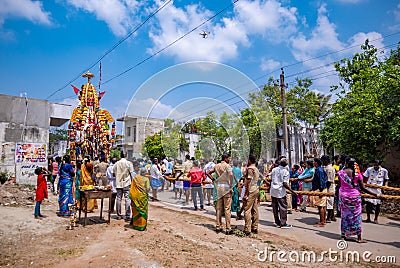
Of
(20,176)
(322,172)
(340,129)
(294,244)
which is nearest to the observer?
(294,244)

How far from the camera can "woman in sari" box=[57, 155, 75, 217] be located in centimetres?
823

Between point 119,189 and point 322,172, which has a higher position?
point 322,172

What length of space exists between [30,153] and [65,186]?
315 inches

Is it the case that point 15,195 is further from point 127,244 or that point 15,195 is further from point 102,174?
point 127,244

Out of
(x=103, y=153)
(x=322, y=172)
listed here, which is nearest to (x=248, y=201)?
(x=322, y=172)

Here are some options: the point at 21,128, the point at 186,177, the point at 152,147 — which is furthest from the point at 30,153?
the point at 152,147

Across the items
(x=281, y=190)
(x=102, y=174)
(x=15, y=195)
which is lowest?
(x=15, y=195)

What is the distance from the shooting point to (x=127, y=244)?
552 cm

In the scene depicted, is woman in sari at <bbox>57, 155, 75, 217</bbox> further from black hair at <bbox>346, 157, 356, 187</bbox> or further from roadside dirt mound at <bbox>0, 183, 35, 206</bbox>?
black hair at <bbox>346, 157, 356, 187</bbox>

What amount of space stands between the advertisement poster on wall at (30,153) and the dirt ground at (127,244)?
7.31 m

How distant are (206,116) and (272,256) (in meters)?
6.70

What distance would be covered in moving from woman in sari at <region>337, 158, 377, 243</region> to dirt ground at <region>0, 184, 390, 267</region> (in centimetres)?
102

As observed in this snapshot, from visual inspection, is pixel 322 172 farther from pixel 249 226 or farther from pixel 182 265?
pixel 182 265

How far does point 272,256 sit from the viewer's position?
5125 mm
